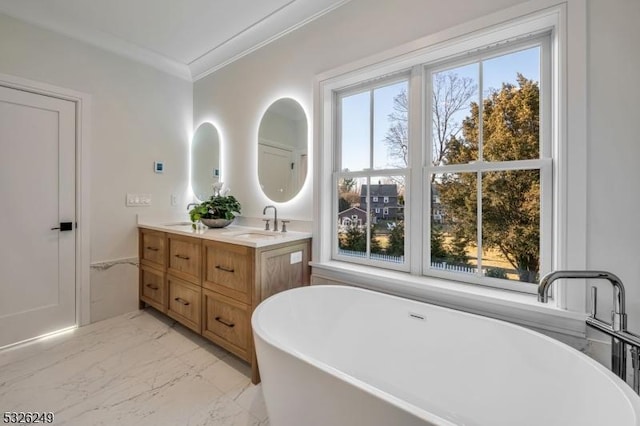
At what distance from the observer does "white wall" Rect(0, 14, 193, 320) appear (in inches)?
92.4

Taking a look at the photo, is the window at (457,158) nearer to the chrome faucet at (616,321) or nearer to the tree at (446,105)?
the tree at (446,105)

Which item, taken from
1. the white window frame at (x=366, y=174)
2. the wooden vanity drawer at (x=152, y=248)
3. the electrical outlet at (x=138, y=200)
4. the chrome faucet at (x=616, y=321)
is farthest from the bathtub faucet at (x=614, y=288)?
the electrical outlet at (x=138, y=200)

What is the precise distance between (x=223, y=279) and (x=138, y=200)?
1.57 metres

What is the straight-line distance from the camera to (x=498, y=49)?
1.61 m

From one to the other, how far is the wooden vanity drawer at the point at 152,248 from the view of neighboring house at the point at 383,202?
6.17ft

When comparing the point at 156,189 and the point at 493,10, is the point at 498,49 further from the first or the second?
the point at 156,189

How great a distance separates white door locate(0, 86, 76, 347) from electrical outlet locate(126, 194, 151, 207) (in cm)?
43

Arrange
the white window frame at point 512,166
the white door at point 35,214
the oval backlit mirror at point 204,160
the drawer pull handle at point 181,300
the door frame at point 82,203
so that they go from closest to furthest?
the white window frame at point 512,166 < the white door at point 35,214 < the drawer pull handle at point 181,300 < the door frame at point 82,203 < the oval backlit mirror at point 204,160

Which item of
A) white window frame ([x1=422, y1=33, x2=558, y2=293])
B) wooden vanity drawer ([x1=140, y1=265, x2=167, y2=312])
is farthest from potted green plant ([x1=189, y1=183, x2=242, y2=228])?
white window frame ([x1=422, y1=33, x2=558, y2=293])

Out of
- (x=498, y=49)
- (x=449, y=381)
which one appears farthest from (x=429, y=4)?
(x=449, y=381)

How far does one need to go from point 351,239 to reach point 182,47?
2476 millimetres

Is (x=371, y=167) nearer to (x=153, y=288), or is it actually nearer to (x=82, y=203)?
(x=153, y=288)

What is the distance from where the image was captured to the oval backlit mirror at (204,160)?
10.1ft

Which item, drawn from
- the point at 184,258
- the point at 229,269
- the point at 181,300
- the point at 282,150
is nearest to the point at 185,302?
the point at 181,300
